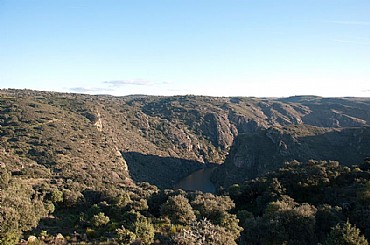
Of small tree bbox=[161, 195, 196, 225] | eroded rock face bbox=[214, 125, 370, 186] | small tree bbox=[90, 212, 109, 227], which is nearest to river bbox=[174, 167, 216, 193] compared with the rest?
eroded rock face bbox=[214, 125, 370, 186]

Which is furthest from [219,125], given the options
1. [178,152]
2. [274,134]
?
[274,134]

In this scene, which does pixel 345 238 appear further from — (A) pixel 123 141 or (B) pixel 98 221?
(A) pixel 123 141

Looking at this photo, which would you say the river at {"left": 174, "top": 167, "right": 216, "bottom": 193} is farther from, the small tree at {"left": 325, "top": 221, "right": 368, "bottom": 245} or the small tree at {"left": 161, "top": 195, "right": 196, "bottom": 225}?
the small tree at {"left": 325, "top": 221, "right": 368, "bottom": 245}

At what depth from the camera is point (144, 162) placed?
347ft

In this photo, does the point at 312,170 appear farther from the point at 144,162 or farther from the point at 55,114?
the point at 55,114

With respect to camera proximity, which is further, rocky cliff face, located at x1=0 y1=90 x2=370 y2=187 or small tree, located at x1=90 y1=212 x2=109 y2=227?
rocky cliff face, located at x1=0 y1=90 x2=370 y2=187

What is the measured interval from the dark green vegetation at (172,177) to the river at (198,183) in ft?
10.5

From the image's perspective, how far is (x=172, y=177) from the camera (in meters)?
111

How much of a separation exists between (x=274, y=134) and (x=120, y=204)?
81.1m

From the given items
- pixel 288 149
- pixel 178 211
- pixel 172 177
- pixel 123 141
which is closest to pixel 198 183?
pixel 172 177

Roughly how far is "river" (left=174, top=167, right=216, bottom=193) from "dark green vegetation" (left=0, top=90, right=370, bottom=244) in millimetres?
3194

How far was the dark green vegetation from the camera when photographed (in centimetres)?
2336

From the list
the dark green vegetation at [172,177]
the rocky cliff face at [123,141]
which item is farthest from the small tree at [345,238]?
the rocky cliff face at [123,141]

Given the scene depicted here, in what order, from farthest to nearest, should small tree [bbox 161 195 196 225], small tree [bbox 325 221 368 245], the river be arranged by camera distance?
the river < small tree [bbox 161 195 196 225] < small tree [bbox 325 221 368 245]
